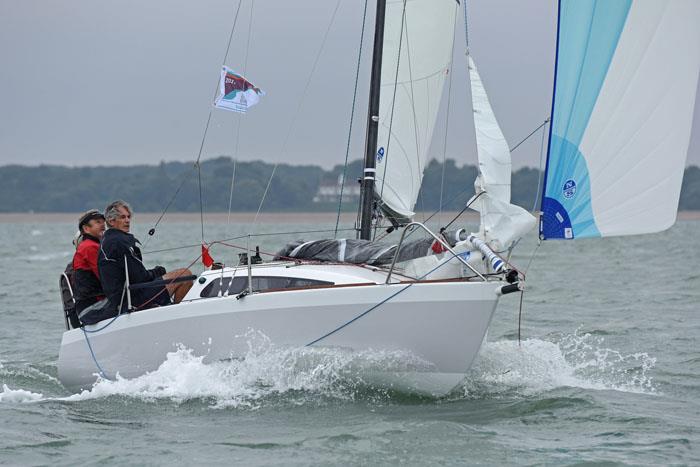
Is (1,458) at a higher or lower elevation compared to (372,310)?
lower

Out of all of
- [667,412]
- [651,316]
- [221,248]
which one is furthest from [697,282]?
[221,248]

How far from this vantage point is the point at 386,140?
393 inches

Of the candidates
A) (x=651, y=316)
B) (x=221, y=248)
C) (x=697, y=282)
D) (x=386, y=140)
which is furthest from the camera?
(x=221, y=248)

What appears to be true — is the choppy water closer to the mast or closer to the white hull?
the white hull

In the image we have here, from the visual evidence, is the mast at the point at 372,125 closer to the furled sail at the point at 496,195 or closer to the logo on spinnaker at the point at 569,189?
the furled sail at the point at 496,195

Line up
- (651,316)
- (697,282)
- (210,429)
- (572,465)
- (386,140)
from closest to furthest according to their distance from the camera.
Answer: (572,465) → (210,429) → (386,140) → (651,316) → (697,282)

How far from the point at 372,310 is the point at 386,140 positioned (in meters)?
3.22

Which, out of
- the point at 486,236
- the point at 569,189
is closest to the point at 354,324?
the point at 486,236

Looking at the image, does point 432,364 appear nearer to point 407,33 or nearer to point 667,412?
point 667,412

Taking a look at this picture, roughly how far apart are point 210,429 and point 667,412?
318 centimetres

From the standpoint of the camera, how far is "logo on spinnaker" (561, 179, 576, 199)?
23.0 ft

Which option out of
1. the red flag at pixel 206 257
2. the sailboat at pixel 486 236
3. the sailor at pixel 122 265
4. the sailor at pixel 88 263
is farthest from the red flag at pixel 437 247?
the sailor at pixel 88 263

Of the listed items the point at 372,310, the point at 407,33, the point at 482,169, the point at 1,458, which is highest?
the point at 407,33

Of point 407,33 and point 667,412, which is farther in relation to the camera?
point 407,33
